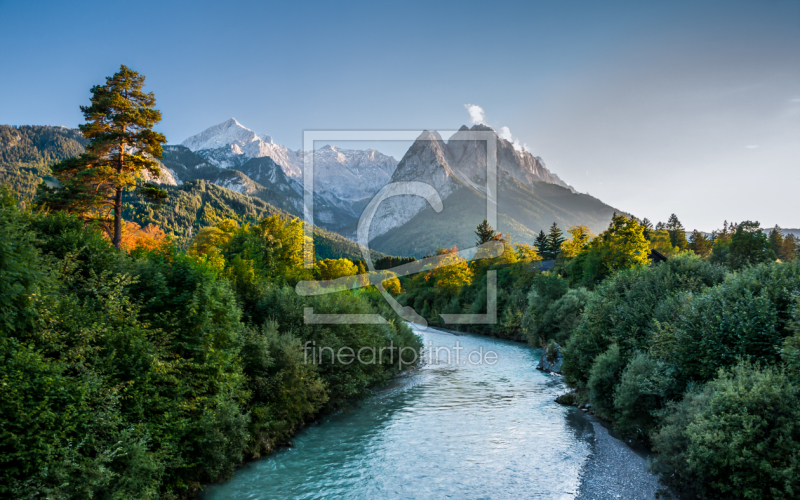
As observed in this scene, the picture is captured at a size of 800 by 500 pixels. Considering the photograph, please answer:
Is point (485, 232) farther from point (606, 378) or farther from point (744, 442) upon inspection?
point (744, 442)

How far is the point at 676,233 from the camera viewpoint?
11444 cm

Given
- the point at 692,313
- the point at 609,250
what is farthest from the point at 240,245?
the point at 609,250

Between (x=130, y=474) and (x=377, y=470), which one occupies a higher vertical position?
(x=130, y=474)

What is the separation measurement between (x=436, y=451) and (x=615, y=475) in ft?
23.9

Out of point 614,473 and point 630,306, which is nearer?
point 614,473

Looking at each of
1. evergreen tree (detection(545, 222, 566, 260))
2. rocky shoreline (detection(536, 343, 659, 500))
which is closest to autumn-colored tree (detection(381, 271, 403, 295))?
evergreen tree (detection(545, 222, 566, 260))

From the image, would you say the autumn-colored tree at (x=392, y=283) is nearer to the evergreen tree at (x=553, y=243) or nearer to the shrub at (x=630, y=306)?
the evergreen tree at (x=553, y=243)

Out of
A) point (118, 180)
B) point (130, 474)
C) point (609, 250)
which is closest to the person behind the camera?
point (130, 474)

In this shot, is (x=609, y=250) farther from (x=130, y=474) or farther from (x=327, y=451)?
(x=130, y=474)

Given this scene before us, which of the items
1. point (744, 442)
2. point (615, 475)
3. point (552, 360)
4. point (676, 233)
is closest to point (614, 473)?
point (615, 475)

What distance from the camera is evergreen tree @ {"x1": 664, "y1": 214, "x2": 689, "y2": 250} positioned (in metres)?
110

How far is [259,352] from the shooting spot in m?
→ 19.6

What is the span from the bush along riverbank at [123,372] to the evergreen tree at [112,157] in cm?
910

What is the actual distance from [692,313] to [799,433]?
664 centimetres
